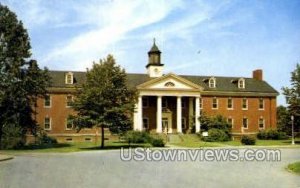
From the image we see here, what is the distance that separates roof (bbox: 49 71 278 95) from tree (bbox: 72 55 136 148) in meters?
17.6

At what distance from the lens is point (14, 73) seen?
139 feet

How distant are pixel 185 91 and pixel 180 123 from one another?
420 centimetres

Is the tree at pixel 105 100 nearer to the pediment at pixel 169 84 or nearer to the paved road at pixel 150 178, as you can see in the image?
the pediment at pixel 169 84

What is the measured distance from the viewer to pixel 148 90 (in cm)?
5972

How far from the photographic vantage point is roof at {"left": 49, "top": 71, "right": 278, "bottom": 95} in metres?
61.9

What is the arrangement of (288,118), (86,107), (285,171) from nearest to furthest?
(285,171)
(86,107)
(288,118)

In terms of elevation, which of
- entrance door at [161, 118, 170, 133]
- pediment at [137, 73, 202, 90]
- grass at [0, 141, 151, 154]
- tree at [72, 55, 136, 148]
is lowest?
grass at [0, 141, 151, 154]

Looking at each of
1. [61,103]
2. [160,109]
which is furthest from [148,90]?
[61,103]

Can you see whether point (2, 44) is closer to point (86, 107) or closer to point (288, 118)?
point (86, 107)

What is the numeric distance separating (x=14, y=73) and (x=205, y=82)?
105ft

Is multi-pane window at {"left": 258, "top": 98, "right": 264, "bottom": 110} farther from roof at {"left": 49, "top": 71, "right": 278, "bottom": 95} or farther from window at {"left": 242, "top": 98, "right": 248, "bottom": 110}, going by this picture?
window at {"left": 242, "top": 98, "right": 248, "bottom": 110}

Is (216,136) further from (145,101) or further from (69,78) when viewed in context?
(69,78)

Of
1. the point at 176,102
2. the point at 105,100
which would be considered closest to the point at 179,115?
the point at 176,102

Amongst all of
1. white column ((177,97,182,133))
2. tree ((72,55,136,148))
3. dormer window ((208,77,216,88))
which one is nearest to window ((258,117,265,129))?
dormer window ((208,77,216,88))
